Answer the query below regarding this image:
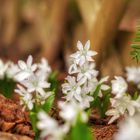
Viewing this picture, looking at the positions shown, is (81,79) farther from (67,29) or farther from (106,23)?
(67,29)

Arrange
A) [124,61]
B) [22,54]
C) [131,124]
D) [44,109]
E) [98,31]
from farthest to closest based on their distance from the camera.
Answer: [22,54] < [124,61] < [98,31] < [44,109] < [131,124]

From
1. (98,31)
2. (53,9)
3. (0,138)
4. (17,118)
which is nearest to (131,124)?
(0,138)

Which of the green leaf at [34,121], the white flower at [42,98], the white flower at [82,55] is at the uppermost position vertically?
the white flower at [82,55]

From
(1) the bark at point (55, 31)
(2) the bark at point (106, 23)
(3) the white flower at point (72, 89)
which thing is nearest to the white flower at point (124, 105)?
(3) the white flower at point (72, 89)

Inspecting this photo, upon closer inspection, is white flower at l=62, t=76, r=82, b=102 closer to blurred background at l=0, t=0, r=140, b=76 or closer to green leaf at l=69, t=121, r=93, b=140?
green leaf at l=69, t=121, r=93, b=140

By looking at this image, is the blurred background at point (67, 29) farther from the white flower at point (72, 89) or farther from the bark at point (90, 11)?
the white flower at point (72, 89)

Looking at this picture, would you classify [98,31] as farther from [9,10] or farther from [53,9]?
[9,10]

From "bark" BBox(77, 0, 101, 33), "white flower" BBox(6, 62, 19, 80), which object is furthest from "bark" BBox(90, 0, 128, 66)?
"white flower" BBox(6, 62, 19, 80)
